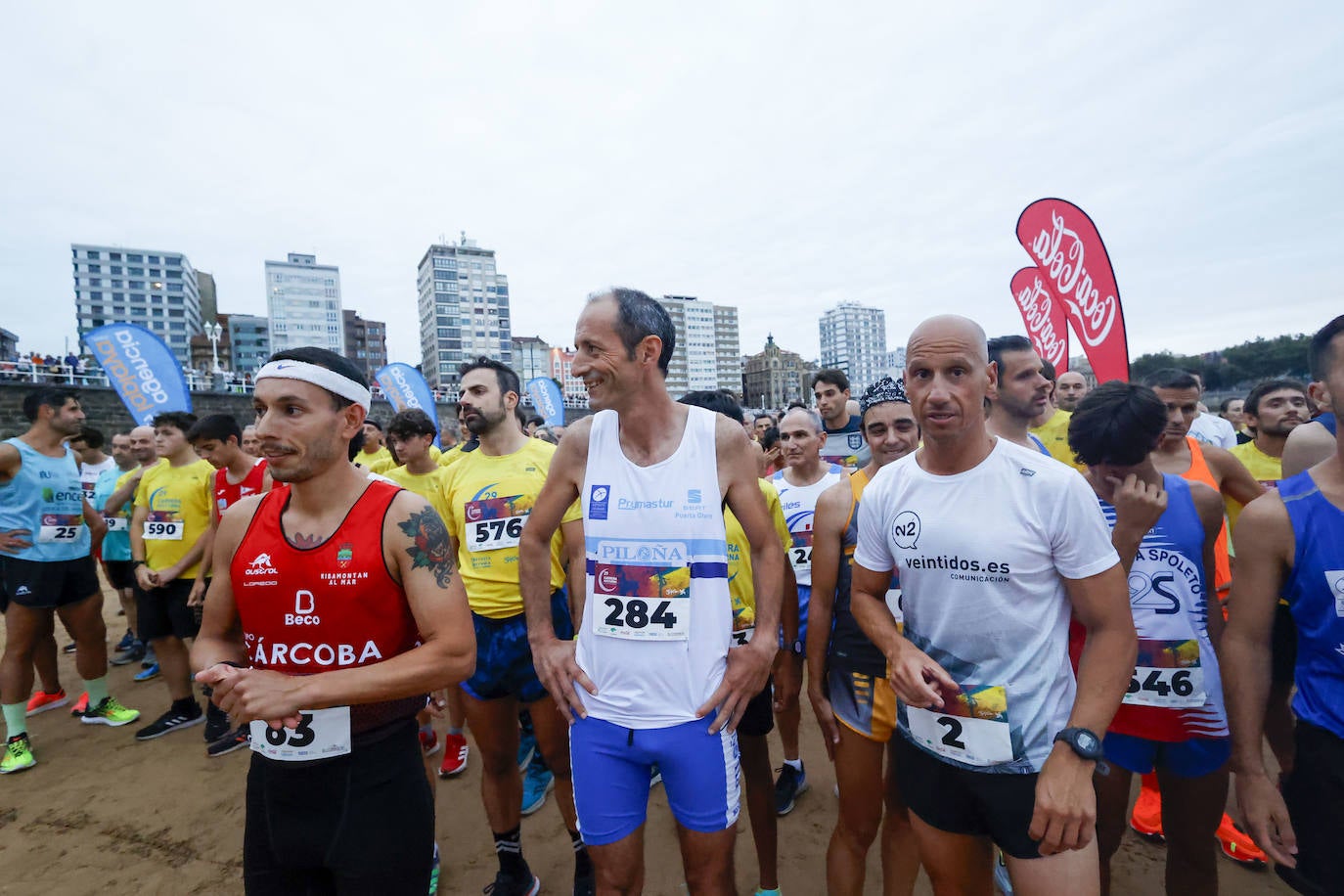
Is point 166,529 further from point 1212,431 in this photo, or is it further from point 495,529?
point 1212,431

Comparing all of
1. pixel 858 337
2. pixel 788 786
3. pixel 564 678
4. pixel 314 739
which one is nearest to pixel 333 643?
pixel 314 739

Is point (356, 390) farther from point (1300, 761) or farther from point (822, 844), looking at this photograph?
point (822, 844)

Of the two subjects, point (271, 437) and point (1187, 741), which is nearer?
point (271, 437)

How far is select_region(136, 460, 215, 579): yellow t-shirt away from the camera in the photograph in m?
5.05

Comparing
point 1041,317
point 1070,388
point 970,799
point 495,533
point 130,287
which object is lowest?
point 970,799

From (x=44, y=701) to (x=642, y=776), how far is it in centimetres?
672

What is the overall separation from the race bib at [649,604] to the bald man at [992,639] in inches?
25.2

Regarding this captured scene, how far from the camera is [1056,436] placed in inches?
176

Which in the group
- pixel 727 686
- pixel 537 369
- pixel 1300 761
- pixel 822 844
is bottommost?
pixel 822 844

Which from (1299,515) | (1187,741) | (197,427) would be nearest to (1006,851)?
(1187,741)

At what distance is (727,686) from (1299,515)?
183 centimetres

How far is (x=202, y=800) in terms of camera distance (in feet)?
A: 13.6

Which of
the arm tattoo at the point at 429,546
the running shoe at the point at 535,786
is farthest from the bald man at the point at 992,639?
the running shoe at the point at 535,786

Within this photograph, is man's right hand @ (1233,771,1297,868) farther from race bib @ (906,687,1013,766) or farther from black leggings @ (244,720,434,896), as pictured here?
black leggings @ (244,720,434,896)
